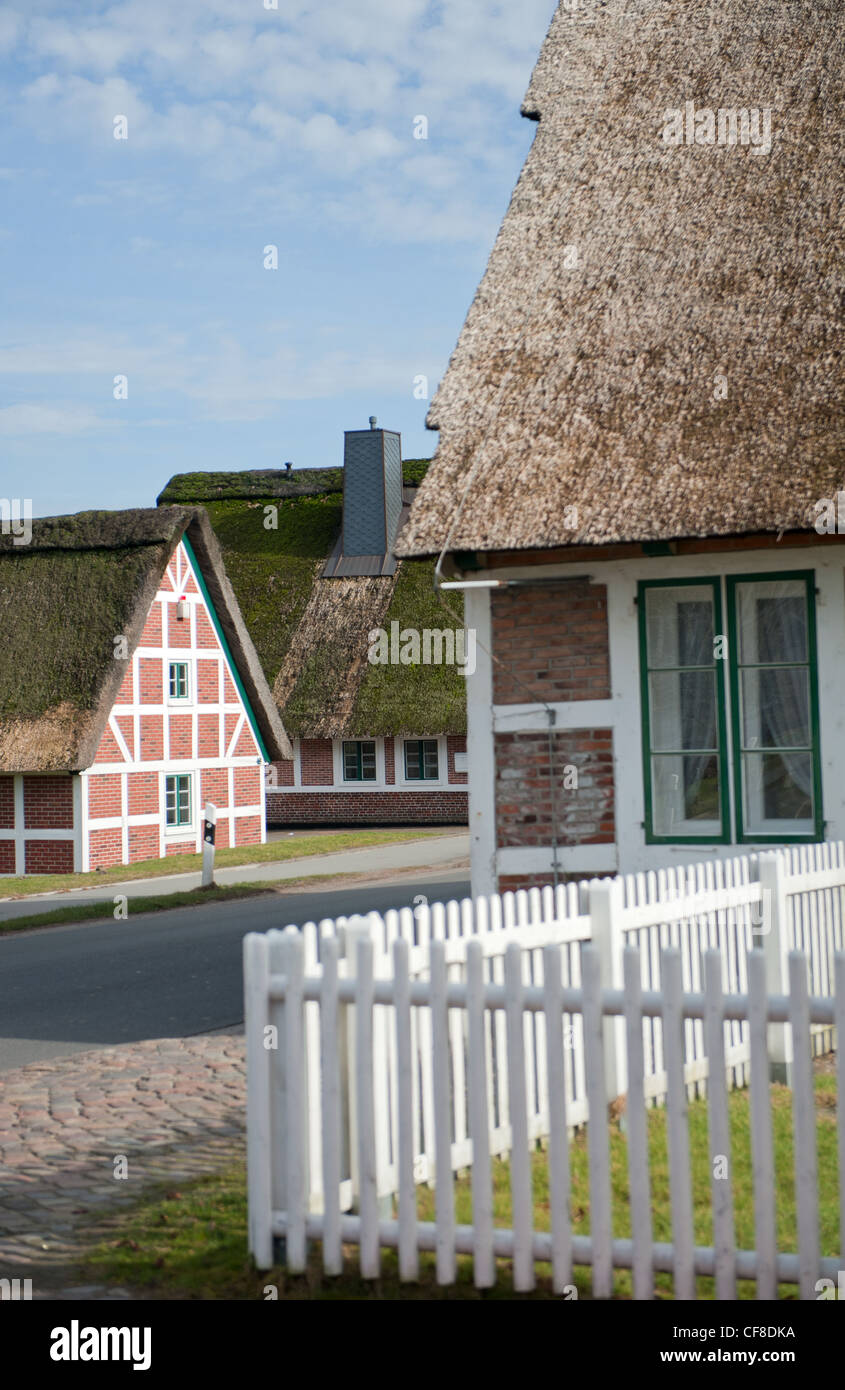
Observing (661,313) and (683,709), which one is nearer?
(683,709)

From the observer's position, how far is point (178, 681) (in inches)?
1145

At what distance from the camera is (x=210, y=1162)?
6570mm

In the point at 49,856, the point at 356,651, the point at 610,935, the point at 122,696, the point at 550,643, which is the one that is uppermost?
the point at 356,651

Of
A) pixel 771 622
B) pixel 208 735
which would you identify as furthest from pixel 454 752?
pixel 771 622

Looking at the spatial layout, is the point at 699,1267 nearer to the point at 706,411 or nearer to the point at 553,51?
the point at 706,411

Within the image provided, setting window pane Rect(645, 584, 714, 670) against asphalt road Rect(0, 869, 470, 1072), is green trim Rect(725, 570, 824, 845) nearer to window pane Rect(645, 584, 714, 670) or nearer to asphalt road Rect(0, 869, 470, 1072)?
window pane Rect(645, 584, 714, 670)

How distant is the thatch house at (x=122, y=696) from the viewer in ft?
85.1

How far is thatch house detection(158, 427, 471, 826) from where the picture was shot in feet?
118

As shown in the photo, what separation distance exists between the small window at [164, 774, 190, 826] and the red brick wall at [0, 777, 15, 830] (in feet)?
10.6

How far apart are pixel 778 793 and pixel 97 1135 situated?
5.12 meters

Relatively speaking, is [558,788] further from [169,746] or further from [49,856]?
[169,746]

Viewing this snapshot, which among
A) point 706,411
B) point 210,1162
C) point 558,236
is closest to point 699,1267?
point 210,1162

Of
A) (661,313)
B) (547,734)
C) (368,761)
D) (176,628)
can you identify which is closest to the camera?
(547,734)
